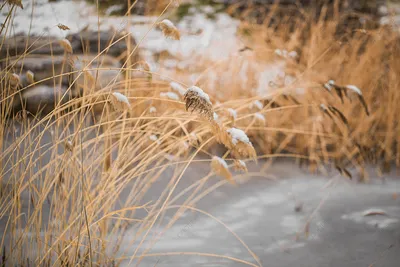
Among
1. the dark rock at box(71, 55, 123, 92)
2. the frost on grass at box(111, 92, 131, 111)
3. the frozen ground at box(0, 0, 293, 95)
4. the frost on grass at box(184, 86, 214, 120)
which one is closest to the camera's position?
the frost on grass at box(184, 86, 214, 120)

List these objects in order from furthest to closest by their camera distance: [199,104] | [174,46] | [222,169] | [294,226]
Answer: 1. [174,46]
2. [294,226]
3. [222,169]
4. [199,104]

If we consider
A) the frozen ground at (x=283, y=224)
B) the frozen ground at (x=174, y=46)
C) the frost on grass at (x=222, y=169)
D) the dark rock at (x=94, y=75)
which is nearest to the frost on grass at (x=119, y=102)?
the dark rock at (x=94, y=75)

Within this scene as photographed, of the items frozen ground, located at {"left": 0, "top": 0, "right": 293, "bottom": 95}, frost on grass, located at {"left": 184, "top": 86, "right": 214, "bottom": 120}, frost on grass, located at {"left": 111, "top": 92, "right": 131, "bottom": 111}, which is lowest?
frozen ground, located at {"left": 0, "top": 0, "right": 293, "bottom": 95}

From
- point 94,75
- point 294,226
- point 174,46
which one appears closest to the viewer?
point 294,226

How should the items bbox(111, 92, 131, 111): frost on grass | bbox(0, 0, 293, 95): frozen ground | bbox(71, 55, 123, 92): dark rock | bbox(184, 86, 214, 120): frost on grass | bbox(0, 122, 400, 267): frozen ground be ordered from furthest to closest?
bbox(0, 0, 293, 95): frozen ground → bbox(0, 122, 400, 267): frozen ground → bbox(71, 55, 123, 92): dark rock → bbox(111, 92, 131, 111): frost on grass → bbox(184, 86, 214, 120): frost on grass

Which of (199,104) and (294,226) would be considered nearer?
(199,104)

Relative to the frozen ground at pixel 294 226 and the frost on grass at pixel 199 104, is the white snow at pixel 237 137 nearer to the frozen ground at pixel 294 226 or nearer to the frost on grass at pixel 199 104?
the frost on grass at pixel 199 104

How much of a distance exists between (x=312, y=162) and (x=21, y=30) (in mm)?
1540

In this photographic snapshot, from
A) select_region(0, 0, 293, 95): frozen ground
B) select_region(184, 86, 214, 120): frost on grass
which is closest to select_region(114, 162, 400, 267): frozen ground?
select_region(0, 0, 293, 95): frozen ground

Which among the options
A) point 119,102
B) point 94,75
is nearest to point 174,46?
point 94,75

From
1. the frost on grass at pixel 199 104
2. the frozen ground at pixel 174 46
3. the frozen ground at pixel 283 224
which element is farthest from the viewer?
the frozen ground at pixel 174 46

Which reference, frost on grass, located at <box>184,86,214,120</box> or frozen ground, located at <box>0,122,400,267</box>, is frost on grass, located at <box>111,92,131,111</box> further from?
frozen ground, located at <box>0,122,400,267</box>

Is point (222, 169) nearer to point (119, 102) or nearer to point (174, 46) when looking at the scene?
point (119, 102)

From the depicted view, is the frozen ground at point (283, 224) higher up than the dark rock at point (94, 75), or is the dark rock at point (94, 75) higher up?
the dark rock at point (94, 75)
